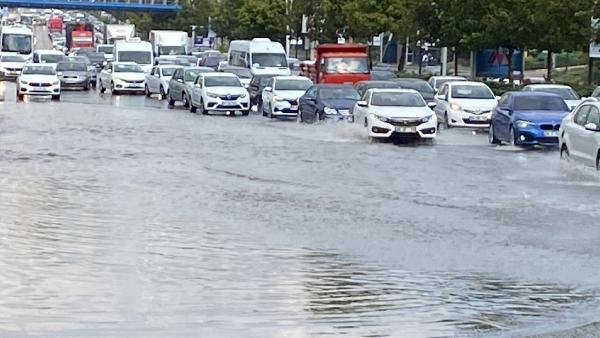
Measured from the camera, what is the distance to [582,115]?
967 inches

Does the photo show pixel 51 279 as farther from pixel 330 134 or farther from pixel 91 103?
pixel 91 103

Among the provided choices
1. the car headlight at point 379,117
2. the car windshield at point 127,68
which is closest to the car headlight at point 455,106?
the car headlight at point 379,117

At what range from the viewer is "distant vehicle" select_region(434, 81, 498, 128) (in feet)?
118

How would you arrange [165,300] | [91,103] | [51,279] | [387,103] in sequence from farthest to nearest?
[91,103] < [387,103] < [51,279] < [165,300]

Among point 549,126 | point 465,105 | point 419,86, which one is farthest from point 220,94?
A: point 549,126

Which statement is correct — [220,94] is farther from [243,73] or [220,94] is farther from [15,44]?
[15,44]

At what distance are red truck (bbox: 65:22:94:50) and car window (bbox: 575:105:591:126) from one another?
83.3 meters

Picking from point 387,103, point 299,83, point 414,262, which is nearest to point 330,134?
point 387,103

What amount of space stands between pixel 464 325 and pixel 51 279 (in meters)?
4.07

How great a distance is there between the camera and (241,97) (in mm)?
42906

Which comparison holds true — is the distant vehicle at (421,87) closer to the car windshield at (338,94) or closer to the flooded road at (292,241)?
the car windshield at (338,94)

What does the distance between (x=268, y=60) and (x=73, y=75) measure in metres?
9.69

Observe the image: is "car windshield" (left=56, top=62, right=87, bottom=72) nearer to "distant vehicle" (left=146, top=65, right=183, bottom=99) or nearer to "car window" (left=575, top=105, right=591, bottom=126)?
"distant vehicle" (left=146, top=65, right=183, bottom=99)

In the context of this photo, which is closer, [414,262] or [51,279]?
[51,279]
